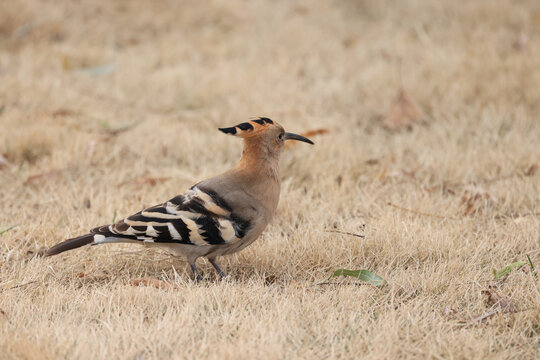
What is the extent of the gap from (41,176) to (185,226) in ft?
5.96

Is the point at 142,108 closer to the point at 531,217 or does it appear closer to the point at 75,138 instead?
the point at 75,138

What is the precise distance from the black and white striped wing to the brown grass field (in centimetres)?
20

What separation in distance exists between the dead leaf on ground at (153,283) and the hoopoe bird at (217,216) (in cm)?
17

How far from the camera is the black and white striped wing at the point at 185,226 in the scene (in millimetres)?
2826

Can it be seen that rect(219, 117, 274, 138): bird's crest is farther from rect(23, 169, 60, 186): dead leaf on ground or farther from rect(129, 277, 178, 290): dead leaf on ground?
rect(23, 169, 60, 186): dead leaf on ground

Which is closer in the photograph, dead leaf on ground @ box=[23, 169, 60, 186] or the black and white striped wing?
the black and white striped wing

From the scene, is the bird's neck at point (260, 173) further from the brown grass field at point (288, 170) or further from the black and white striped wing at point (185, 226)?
the brown grass field at point (288, 170)

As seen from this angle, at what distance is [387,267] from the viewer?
302cm

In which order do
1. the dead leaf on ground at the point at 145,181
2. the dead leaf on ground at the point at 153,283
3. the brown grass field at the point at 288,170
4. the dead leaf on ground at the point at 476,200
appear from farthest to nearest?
the dead leaf on ground at the point at 145,181 < the dead leaf on ground at the point at 476,200 < the dead leaf on ground at the point at 153,283 < the brown grass field at the point at 288,170

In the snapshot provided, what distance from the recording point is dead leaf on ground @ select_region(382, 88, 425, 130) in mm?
5383

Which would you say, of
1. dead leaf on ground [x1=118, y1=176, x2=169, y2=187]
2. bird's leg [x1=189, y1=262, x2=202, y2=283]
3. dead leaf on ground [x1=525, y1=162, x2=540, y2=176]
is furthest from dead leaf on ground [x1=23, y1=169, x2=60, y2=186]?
dead leaf on ground [x1=525, y1=162, x2=540, y2=176]

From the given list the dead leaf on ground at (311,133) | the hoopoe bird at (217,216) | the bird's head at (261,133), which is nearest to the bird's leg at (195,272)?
the hoopoe bird at (217,216)

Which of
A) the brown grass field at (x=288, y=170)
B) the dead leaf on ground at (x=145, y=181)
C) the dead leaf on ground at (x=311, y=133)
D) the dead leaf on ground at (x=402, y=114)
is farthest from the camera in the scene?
the dead leaf on ground at (x=402, y=114)

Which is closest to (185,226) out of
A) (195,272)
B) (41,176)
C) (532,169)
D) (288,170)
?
(195,272)
